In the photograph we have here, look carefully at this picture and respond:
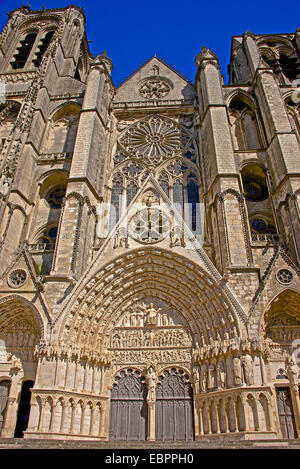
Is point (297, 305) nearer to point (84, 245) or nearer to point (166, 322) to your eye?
point (166, 322)

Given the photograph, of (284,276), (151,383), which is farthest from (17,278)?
(284,276)

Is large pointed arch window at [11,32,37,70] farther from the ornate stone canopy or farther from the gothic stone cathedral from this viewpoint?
the ornate stone canopy

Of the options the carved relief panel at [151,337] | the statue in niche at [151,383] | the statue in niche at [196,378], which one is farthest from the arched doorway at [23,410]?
the statue in niche at [196,378]

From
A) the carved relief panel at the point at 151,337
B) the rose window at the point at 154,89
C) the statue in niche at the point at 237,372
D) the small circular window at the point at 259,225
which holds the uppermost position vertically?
the rose window at the point at 154,89

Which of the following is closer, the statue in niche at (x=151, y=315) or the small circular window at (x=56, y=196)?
the statue in niche at (x=151, y=315)

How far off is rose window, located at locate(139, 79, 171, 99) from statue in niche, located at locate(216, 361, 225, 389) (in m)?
12.9

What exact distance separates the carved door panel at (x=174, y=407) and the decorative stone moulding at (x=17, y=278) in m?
4.76

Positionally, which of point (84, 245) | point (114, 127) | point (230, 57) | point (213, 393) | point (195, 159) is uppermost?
point (230, 57)

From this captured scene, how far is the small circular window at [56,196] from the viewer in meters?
13.3

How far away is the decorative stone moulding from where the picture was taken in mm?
9781

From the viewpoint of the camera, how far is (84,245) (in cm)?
1065

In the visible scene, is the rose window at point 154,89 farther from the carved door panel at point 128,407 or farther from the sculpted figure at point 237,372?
the sculpted figure at point 237,372
